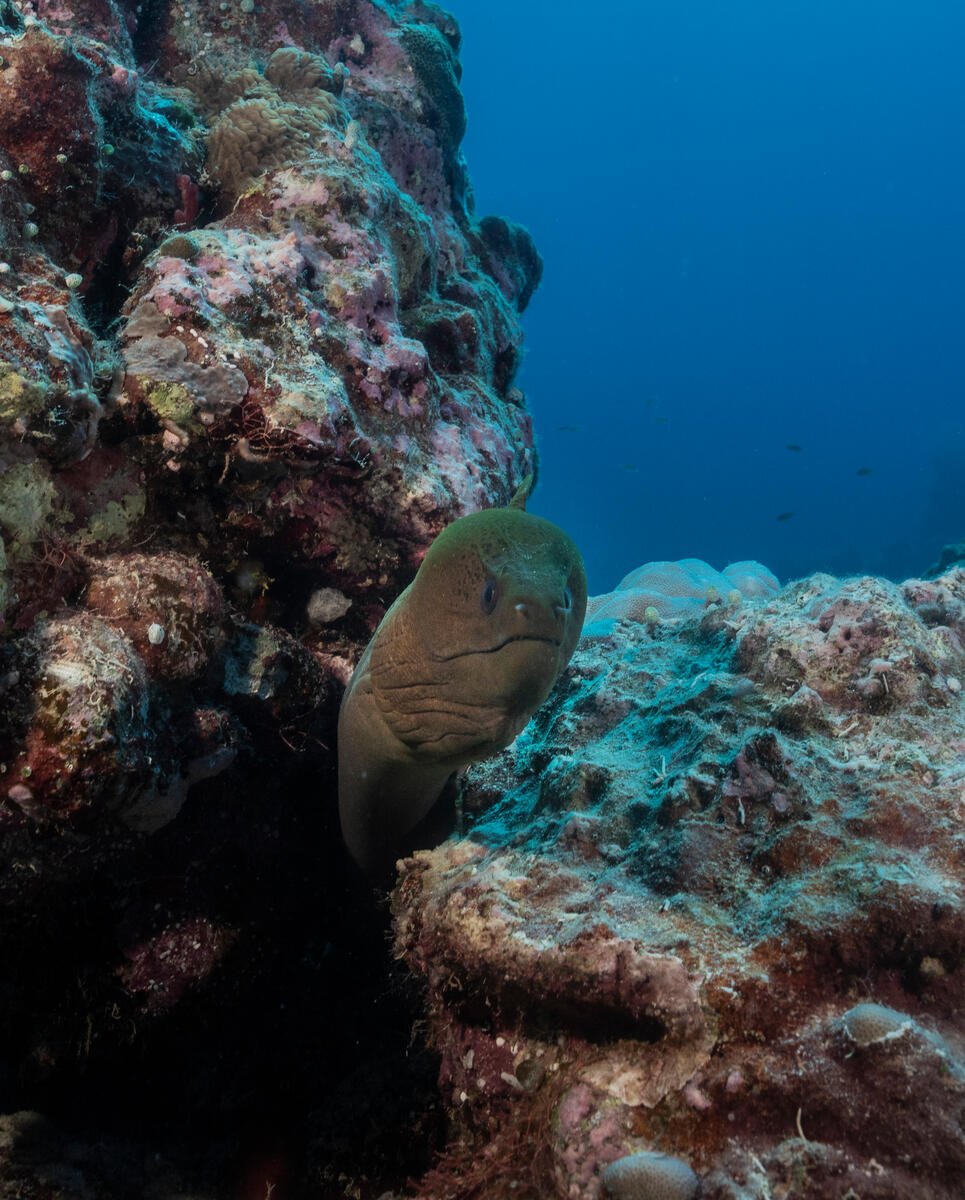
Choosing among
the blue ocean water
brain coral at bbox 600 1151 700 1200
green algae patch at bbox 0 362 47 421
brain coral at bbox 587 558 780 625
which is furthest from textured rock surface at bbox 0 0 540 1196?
the blue ocean water

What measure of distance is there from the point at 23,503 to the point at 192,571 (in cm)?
60

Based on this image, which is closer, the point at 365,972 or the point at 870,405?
the point at 365,972

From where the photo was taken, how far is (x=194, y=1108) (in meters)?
3.21

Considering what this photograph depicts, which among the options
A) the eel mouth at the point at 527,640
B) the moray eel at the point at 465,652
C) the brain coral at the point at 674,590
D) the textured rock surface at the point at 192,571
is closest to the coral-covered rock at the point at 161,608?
the textured rock surface at the point at 192,571

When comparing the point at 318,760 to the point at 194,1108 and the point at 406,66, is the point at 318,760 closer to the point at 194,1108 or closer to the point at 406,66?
the point at 194,1108

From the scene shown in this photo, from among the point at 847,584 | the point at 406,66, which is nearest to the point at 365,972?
the point at 847,584

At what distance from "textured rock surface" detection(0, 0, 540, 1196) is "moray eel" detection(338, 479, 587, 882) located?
579mm

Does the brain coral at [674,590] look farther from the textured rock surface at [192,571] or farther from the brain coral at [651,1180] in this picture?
the brain coral at [651,1180]

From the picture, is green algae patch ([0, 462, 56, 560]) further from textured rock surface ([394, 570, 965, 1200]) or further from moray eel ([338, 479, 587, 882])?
textured rock surface ([394, 570, 965, 1200])

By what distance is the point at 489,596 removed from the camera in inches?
92.4

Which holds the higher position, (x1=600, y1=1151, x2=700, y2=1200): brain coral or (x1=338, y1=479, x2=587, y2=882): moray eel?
(x1=338, y1=479, x2=587, y2=882): moray eel

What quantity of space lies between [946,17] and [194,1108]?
149830mm

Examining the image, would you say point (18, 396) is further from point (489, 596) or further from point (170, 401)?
point (489, 596)

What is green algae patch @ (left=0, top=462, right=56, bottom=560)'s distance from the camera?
226 cm
